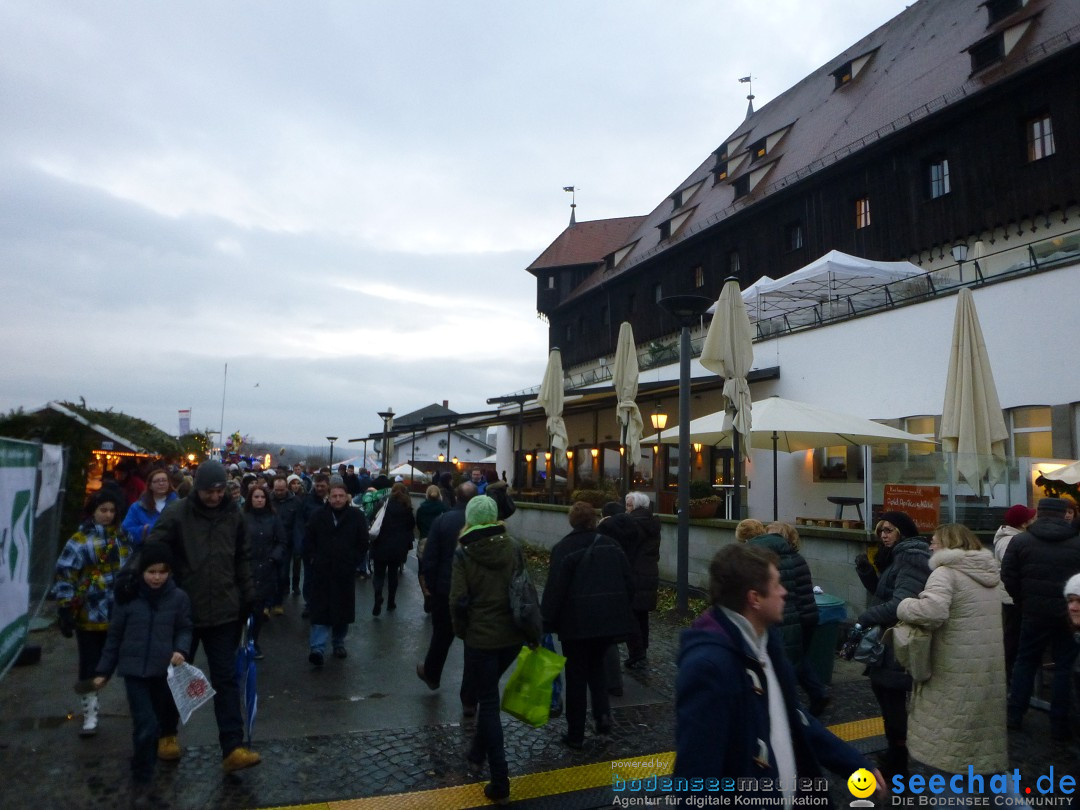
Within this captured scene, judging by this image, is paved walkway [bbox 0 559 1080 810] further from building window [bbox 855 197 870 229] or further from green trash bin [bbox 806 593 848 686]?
building window [bbox 855 197 870 229]

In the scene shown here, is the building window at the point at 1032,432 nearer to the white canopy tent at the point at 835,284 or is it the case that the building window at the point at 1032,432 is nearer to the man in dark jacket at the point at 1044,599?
the white canopy tent at the point at 835,284

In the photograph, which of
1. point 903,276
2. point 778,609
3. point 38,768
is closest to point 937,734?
point 778,609

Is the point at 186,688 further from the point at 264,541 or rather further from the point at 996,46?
the point at 996,46

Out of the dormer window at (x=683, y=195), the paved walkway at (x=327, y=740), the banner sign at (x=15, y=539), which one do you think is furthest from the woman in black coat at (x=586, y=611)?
the dormer window at (x=683, y=195)

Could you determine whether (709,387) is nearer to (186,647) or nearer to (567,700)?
(567,700)

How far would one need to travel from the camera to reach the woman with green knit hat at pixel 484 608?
4.77 meters

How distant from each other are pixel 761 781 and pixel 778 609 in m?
0.55

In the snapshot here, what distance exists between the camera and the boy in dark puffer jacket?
4563mm

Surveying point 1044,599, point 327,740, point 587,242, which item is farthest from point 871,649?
point 587,242

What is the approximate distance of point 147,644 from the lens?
4652 millimetres

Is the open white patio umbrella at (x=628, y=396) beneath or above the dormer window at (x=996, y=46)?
beneath

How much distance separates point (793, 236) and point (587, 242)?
66.7 ft

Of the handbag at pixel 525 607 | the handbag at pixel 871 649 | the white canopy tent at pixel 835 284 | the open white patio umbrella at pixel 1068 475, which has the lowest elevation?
the handbag at pixel 871 649

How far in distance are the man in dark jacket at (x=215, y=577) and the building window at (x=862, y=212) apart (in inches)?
882
